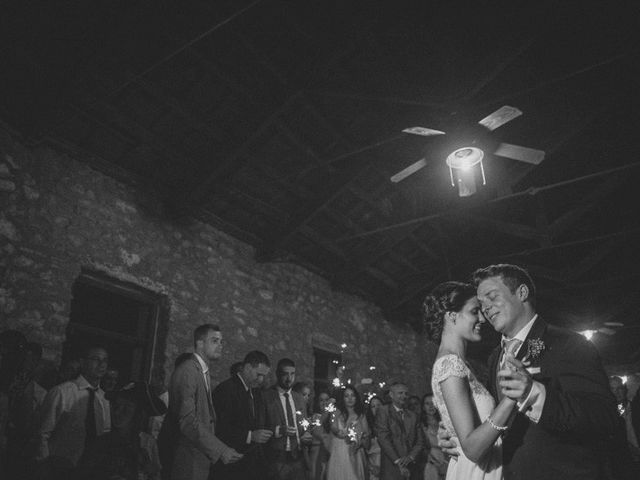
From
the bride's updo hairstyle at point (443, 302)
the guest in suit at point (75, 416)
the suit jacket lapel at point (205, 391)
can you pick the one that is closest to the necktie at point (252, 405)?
the suit jacket lapel at point (205, 391)

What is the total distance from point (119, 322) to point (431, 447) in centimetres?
444

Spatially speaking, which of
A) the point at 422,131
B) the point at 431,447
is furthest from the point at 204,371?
the point at 431,447

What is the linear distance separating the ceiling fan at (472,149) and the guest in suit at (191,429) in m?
2.92

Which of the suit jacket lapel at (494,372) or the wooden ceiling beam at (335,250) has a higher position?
the wooden ceiling beam at (335,250)

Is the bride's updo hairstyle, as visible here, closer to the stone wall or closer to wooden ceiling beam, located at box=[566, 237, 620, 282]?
the stone wall

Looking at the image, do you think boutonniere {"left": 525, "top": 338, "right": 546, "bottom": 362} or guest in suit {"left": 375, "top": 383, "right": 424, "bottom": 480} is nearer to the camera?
boutonniere {"left": 525, "top": 338, "right": 546, "bottom": 362}

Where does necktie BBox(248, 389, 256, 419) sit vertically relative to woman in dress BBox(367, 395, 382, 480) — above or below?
above

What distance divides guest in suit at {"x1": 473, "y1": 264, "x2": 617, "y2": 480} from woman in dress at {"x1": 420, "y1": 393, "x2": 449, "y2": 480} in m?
4.57

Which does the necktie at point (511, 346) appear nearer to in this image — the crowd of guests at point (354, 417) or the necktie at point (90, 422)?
the crowd of guests at point (354, 417)

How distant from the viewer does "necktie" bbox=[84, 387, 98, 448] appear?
390 centimetres

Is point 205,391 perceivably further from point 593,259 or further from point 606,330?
point 606,330

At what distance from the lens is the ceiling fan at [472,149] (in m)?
4.67

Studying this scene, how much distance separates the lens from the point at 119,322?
18.1 feet

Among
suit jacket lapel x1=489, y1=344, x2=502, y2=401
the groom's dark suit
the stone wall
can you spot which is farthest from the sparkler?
the groom's dark suit
